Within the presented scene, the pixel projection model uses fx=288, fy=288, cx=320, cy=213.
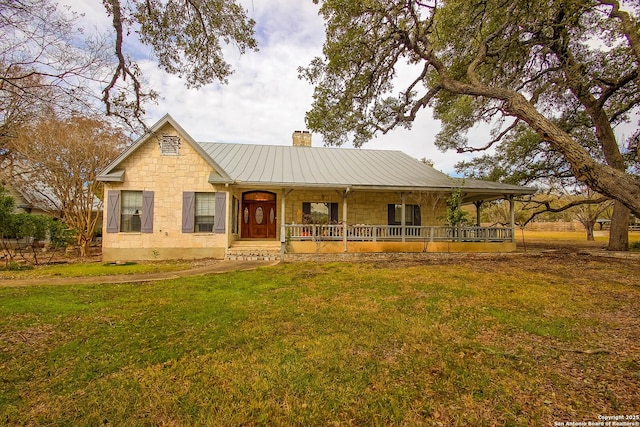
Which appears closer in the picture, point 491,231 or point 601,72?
point 601,72

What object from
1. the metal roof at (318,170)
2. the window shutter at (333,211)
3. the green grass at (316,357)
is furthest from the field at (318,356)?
the window shutter at (333,211)

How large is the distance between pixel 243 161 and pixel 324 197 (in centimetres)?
446

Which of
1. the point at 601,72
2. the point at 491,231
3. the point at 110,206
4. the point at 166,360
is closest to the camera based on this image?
the point at 166,360

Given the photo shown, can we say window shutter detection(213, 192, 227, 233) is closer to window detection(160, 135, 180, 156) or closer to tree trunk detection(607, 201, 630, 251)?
window detection(160, 135, 180, 156)

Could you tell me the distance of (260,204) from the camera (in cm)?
1482

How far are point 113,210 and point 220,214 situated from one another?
417 cm

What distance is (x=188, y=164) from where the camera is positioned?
1211 centimetres

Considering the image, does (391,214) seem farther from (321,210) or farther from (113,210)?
(113,210)

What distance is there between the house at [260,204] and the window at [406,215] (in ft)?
0.19

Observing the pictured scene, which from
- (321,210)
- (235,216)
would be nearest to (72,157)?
(235,216)

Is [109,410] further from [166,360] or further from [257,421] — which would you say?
[257,421]

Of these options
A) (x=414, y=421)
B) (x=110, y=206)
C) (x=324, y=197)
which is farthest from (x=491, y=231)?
(x=110, y=206)

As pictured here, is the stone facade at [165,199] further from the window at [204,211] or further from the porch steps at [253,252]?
the porch steps at [253,252]

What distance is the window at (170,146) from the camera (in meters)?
11.9
